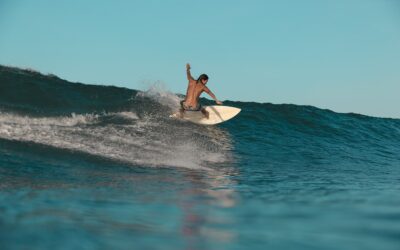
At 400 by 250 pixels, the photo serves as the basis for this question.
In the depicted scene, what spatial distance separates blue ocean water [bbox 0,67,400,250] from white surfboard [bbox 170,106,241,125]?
0.38 metres

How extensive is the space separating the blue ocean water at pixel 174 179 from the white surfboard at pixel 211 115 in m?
0.38

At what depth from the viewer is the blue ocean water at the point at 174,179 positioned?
353 centimetres

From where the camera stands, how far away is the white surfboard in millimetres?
14365

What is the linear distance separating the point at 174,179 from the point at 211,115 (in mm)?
7959

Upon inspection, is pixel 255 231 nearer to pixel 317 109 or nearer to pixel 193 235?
pixel 193 235

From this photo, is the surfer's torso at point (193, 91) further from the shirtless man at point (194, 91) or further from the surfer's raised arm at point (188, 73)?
the surfer's raised arm at point (188, 73)

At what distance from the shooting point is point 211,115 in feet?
48.8

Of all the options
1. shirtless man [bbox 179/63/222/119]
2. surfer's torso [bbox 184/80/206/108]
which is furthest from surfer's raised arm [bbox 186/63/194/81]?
surfer's torso [bbox 184/80/206/108]

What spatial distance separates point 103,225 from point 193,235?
2.79 feet

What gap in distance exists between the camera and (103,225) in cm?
376

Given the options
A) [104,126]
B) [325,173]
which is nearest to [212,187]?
[325,173]

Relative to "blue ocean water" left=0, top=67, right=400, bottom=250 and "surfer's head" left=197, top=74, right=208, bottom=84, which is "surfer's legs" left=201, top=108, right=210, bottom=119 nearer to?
"blue ocean water" left=0, top=67, right=400, bottom=250

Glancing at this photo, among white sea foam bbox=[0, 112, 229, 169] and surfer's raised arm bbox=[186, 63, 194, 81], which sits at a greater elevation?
surfer's raised arm bbox=[186, 63, 194, 81]

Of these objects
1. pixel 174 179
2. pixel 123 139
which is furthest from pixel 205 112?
pixel 174 179
